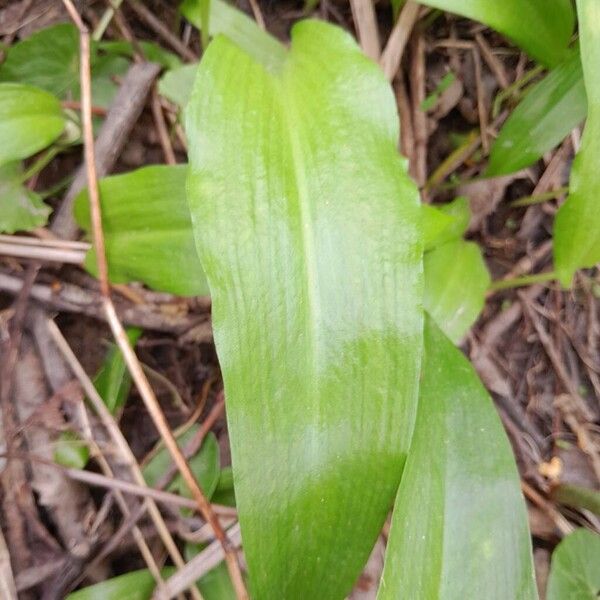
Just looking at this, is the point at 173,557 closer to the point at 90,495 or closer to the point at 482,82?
the point at 90,495

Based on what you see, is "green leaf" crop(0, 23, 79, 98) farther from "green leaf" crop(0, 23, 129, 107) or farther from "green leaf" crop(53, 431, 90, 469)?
"green leaf" crop(53, 431, 90, 469)

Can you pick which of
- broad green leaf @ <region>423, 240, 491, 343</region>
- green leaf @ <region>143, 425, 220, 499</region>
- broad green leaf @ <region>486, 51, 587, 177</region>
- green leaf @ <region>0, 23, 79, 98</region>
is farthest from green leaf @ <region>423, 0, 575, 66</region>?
green leaf @ <region>143, 425, 220, 499</region>

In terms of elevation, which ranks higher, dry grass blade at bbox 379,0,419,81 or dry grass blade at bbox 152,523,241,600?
dry grass blade at bbox 379,0,419,81

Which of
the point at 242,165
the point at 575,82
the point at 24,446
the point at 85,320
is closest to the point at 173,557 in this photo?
the point at 24,446

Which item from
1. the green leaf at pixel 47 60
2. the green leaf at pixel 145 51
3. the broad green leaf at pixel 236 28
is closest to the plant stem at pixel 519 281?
the broad green leaf at pixel 236 28

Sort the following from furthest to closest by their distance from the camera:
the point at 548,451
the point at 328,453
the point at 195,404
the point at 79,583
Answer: the point at 548,451, the point at 195,404, the point at 79,583, the point at 328,453

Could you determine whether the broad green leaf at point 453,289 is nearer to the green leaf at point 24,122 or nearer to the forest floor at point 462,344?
the forest floor at point 462,344
